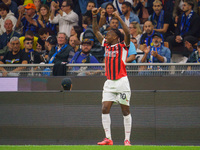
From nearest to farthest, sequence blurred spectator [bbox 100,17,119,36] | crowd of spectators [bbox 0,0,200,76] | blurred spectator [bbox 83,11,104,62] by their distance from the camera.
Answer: crowd of spectators [bbox 0,0,200,76] → blurred spectator [bbox 83,11,104,62] → blurred spectator [bbox 100,17,119,36]

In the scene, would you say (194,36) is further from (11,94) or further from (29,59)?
(11,94)

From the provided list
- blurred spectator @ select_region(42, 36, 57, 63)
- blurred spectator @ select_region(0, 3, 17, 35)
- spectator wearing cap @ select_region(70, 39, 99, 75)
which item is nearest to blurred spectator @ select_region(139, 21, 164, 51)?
spectator wearing cap @ select_region(70, 39, 99, 75)

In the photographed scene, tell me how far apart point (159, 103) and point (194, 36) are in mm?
4006

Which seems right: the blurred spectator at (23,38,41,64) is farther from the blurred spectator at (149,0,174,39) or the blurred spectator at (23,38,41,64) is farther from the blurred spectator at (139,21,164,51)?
the blurred spectator at (149,0,174,39)

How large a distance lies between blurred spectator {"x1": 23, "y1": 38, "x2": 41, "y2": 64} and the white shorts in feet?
15.8

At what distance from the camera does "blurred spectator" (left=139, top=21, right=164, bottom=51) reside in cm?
1046

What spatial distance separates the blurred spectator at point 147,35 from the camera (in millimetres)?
10461

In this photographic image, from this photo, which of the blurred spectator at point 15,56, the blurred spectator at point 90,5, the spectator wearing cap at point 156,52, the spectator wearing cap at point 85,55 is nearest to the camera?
the spectator wearing cap at point 156,52

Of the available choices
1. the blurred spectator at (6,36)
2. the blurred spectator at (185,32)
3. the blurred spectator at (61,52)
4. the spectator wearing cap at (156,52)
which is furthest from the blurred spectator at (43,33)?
the blurred spectator at (185,32)

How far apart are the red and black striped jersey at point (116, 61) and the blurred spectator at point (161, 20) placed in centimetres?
480

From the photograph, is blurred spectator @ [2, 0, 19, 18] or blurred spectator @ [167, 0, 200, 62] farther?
blurred spectator @ [2, 0, 19, 18]

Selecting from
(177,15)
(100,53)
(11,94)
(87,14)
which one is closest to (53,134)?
(11,94)

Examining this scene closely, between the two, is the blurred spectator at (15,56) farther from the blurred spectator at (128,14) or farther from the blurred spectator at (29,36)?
the blurred spectator at (128,14)

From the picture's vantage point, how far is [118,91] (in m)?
6.29
